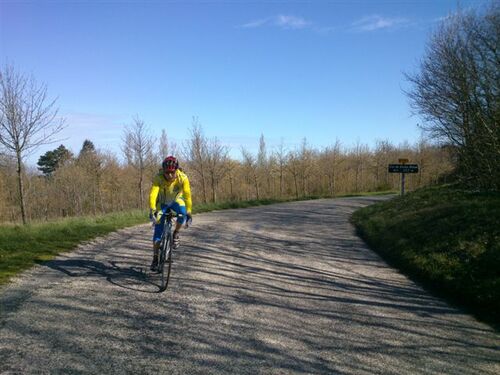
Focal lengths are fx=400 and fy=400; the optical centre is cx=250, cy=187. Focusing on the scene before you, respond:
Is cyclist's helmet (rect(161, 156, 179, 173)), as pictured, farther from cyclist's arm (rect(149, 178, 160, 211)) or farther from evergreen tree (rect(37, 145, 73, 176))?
evergreen tree (rect(37, 145, 73, 176))

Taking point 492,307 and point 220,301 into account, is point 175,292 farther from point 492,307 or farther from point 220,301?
point 492,307

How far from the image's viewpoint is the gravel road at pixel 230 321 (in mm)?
3826

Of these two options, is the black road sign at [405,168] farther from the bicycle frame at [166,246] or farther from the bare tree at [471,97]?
the bicycle frame at [166,246]

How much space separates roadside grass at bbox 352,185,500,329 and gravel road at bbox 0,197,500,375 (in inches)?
18.1

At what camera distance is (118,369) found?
11.8 ft

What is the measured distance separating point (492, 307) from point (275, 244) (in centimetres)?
550

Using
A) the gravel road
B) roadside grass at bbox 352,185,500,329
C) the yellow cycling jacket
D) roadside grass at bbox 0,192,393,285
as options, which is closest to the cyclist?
the yellow cycling jacket

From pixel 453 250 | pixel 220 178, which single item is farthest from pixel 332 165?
pixel 453 250

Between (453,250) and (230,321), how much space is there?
216 inches

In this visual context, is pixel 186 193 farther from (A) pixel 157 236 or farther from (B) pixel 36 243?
(B) pixel 36 243

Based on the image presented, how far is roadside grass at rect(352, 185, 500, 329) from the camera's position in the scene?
6.19 metres

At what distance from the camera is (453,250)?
812cm

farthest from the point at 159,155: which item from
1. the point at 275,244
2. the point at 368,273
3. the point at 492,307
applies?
the point at 492,307

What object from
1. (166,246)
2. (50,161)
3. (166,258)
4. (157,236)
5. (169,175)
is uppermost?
(50,161)
